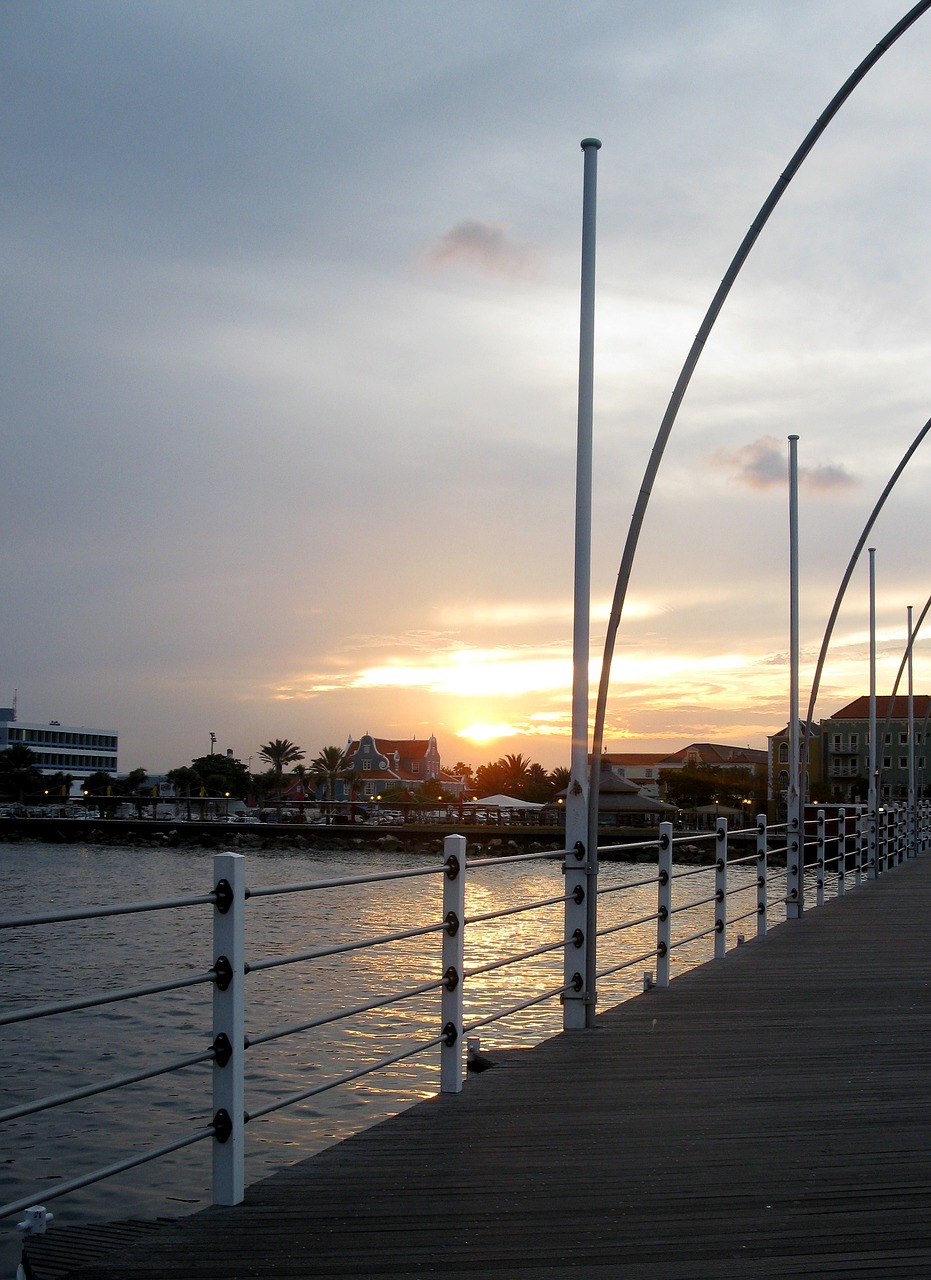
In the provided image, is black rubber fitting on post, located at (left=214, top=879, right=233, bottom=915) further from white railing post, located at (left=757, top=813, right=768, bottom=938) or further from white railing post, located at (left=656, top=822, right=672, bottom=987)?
white railing post, located at (left=757, top=813, right=768, bottom=938)

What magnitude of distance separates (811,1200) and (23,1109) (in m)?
2.41

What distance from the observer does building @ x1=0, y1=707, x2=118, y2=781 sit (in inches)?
5915

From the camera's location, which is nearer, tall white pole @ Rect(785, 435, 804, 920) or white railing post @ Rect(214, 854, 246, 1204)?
white railing post @ Rect(214, 854, 246, 1204)

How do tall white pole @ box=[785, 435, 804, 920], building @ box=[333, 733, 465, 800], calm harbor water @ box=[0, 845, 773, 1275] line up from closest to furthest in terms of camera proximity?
calm harbor water @ box=[0, 845, 773, 1275] → tall white pole @ box=[785, 435, 804, 920] → building @ box=[333, 733, 465, 800]

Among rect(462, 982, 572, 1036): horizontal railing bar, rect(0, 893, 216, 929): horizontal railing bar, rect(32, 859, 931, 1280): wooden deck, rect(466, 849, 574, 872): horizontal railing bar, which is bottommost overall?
rect(32, 859, 931, 1280): wooden deck

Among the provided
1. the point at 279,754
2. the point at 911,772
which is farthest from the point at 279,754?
the point at 911,772

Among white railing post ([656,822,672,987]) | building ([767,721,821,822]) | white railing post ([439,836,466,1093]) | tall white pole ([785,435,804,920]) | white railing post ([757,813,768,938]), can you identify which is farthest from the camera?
building ([767,721,821,822])

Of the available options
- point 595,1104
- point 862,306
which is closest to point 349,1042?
point 862,306

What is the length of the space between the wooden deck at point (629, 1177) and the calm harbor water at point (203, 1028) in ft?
13.1

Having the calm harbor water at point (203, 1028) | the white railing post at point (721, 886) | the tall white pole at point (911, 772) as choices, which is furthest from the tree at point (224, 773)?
the white railing post at point (721, 886)

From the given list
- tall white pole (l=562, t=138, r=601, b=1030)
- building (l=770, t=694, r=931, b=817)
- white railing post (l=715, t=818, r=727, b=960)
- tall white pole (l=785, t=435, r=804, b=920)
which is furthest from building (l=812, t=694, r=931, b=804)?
tall white pole (l=562, t=138, r=601, b=1030)

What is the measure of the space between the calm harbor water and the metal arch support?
4543 mm

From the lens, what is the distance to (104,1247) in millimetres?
3705

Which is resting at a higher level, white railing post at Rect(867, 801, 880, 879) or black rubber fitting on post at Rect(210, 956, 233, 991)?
black rubber fitting on post at Rect(210, 956, 233, 991)
